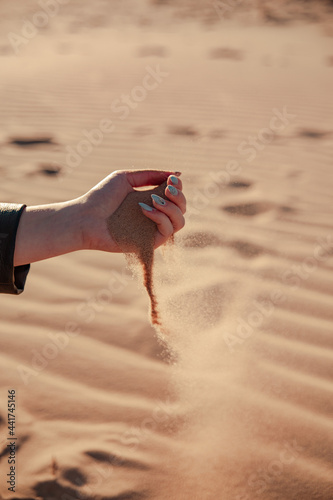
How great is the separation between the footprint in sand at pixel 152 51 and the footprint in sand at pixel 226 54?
757 millimetres

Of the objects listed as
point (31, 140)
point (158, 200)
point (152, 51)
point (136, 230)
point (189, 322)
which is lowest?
point (152, 51)

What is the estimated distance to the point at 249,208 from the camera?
310cm

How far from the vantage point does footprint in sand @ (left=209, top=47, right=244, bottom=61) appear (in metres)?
7.34

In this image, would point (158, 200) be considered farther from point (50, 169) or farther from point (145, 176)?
point (50, 169)

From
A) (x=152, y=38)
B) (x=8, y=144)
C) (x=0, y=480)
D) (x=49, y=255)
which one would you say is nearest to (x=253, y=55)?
(x=152, y=38)

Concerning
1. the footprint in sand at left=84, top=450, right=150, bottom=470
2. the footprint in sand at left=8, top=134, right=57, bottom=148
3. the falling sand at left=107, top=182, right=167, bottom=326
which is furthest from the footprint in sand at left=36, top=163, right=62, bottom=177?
the footprint in sand at left=84, top=450, right=150, bottom=470

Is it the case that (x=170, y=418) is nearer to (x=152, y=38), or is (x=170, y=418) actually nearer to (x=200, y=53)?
(x=200, y=53)

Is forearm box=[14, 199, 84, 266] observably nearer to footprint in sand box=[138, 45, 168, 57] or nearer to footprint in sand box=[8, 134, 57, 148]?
footprint in sand box=[8, 134, 57, 148]

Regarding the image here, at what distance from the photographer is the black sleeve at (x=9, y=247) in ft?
5.02

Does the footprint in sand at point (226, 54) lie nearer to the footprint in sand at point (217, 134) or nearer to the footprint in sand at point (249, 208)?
the footprint in sand at point (217, 134)

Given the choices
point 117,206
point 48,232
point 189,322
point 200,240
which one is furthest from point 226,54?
point 48,232

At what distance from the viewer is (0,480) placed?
151cm

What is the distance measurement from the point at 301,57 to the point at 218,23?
3.57 meters

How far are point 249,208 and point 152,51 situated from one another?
5.81m
